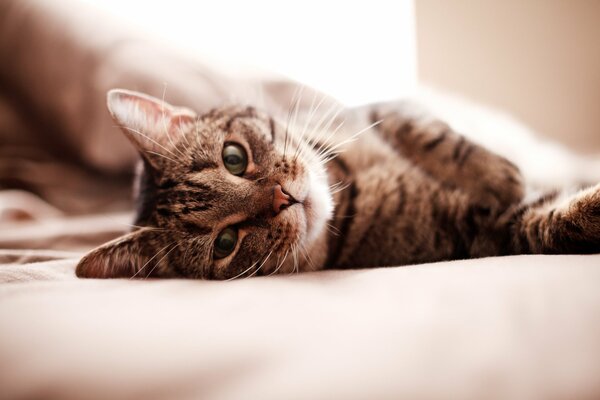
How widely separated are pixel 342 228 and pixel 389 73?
1210mm

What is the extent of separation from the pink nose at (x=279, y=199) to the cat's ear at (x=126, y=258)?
25 cm

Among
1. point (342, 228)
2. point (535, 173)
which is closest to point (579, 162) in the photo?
point (535, 173)

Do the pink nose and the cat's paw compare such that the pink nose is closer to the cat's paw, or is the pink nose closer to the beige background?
the cat's paw

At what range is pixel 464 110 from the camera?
1.65 metres

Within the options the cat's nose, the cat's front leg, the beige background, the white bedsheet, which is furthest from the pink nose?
the beige background

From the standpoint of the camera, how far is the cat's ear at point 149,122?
34.5 inches

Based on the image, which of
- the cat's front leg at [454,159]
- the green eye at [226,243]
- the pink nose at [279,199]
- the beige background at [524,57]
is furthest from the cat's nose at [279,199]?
the beige background at [524,57]

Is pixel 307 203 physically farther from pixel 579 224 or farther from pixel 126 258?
pixel 579 224

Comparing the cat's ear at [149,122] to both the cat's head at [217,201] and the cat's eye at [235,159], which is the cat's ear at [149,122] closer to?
the cat's head at [217,201]

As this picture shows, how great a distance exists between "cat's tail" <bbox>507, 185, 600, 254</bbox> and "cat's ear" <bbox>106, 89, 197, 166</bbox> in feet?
2.53

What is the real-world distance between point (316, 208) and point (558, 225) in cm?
45

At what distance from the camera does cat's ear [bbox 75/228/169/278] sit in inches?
29.1

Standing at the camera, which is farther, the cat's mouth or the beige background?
the beige background

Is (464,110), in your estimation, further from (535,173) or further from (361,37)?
(361,37)
